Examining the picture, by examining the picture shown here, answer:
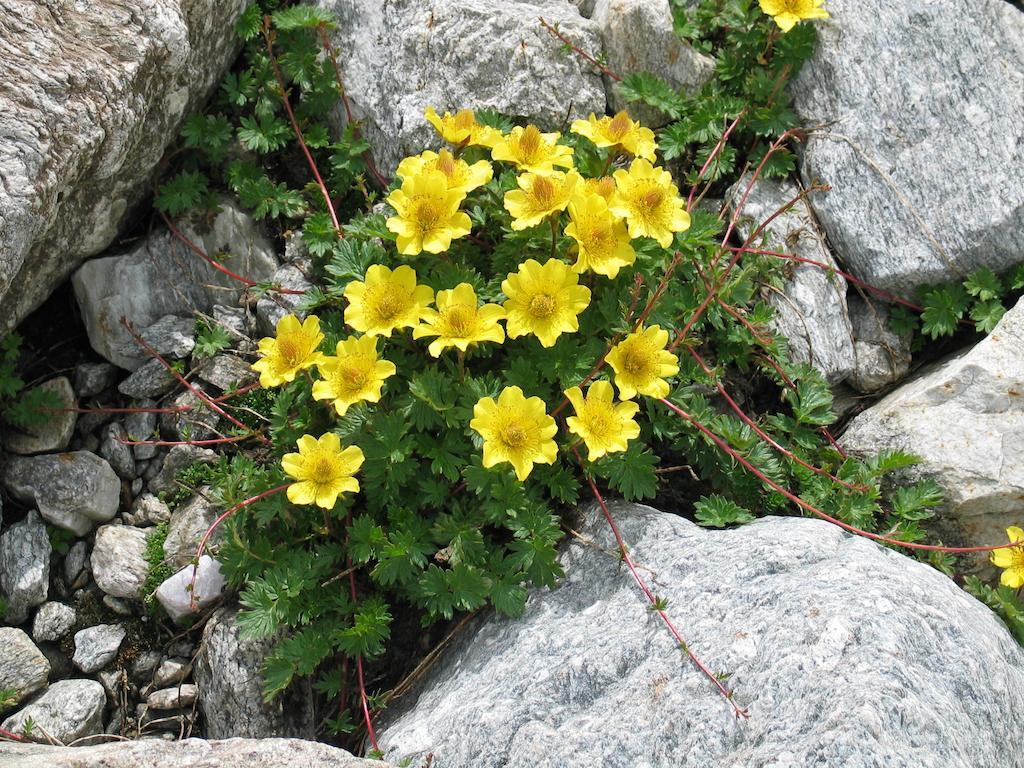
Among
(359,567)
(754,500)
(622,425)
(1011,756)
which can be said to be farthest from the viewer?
(754,500)

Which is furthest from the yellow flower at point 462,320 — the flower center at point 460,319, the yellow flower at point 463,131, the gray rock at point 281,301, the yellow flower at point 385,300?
the gray rock at point 281,301

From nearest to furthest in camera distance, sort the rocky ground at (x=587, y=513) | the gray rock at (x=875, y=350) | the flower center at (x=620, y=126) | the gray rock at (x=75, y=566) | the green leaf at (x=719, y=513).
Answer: the rocky ground at (x=587, y=513) < the green leaf at (x=719, y=513) < the flower center at (x=620, y=126) < the gray rock at (x=75, y=566) < the gray rock at (x=875, y=350)

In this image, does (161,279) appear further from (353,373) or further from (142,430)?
(353,373)

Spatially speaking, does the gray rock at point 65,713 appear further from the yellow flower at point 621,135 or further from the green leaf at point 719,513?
the yellow flower at point 621,135

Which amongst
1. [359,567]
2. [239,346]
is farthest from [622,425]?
[239,346]

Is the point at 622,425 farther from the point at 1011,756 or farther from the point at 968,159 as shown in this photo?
the point at 968,159

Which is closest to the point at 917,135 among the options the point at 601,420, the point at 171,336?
the point at 601,420

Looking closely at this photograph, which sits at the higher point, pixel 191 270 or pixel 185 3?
pixel 185 3
